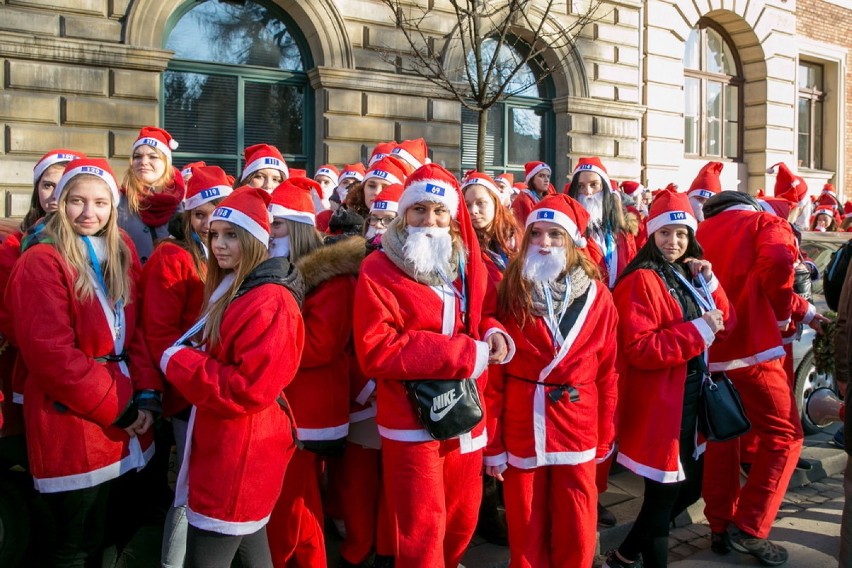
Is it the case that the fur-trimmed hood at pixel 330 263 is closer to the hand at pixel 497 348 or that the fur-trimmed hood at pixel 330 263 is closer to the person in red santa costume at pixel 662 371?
the hand at pixel 497 348

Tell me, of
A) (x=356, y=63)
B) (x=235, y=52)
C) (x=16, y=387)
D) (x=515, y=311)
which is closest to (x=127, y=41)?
(x=235, y=52)

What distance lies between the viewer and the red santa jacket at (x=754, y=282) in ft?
14.2

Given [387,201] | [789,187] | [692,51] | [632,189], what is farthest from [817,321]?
[692,51]

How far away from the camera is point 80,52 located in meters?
9.18

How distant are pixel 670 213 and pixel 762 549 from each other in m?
1.95

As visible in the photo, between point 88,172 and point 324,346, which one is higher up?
point 88,172

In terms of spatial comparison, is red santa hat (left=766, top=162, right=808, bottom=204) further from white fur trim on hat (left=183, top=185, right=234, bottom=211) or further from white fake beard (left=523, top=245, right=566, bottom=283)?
white fur trim on hat (left=183, top=185, right=234, bottom=211)

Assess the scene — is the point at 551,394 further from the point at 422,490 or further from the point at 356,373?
the point at 356,373

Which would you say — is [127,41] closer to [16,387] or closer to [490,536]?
[16,387]

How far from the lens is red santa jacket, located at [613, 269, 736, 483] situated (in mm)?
3600

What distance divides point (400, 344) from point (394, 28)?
9.39 m

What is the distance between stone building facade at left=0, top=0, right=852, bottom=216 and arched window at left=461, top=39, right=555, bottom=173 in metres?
0.09

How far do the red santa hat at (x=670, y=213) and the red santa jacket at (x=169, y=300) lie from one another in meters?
2.39

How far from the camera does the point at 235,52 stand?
10883 mm
